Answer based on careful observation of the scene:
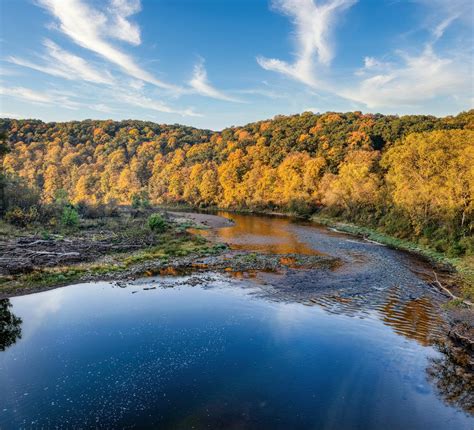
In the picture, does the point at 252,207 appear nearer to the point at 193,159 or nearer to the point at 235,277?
the point at 193,159

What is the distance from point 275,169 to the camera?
8750 cm

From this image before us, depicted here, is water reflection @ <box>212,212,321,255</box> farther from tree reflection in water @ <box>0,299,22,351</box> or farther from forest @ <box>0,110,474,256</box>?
tree reflection in water @ <box>0,299,22,351</box>

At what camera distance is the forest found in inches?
1468

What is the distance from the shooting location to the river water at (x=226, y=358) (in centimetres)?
1003

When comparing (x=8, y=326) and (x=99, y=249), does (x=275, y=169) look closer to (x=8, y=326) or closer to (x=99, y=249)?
(x=99, y=249)

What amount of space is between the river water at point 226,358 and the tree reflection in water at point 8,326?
0.26 ft

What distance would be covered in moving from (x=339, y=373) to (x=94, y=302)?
13.2 meters

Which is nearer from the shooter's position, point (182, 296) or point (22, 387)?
point (22, 387)

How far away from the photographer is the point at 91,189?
11331 centimetres

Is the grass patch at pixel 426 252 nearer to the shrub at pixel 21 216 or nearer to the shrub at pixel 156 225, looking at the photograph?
the shrub at pixel 156 225

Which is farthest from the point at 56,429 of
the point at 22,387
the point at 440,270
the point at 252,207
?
the point at 252,207

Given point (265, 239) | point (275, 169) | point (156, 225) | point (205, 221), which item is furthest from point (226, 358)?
point (275, 169)

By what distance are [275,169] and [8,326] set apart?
7673 centimetres

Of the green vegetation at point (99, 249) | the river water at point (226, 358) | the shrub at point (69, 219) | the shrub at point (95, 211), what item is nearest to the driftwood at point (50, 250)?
the green vegetation at point (99, 249)
